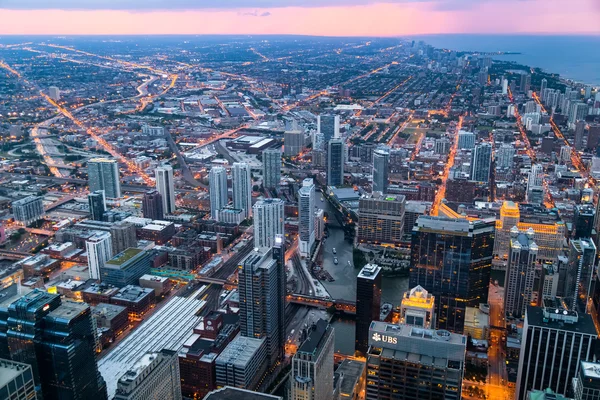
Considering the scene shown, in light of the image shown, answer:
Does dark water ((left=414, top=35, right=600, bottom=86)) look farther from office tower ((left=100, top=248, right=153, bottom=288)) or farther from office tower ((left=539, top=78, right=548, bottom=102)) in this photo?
office tower ((left=100, top=248, right=153, bottom=288))

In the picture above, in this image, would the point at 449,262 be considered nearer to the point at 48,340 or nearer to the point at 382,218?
the point at 382,218

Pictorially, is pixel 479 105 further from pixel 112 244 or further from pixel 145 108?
pixel 112 244

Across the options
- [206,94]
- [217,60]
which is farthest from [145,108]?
[217,60]

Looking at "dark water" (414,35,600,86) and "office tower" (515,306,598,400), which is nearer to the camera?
"office tower" (515,306,598,400)

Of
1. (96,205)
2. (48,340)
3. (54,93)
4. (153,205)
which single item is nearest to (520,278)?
(48,340)

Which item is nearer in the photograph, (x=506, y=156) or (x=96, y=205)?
(x=96, y=205)

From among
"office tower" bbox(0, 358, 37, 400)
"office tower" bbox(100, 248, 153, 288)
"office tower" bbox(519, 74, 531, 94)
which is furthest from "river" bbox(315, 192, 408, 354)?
"office tower" bbox(519, 74, 531, 94)
